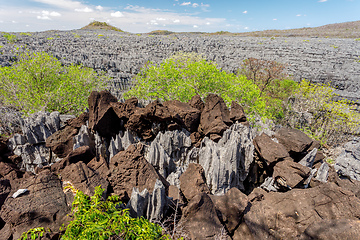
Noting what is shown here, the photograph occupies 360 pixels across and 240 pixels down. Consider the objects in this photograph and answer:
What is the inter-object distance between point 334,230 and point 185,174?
11.2 ft

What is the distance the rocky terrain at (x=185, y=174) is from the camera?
3871 millimetres

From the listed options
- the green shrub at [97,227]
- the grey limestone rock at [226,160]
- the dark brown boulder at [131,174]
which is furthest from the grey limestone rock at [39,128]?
the grey limestone rock at [226,160]

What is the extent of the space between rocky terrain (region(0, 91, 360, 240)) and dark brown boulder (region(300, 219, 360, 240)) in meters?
0.01

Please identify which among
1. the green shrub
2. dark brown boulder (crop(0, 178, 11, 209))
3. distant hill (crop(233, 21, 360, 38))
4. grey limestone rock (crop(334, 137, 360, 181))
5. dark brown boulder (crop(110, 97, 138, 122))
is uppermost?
distant hill (crop(233, 21, 360, 38))

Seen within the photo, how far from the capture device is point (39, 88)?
1297 cm

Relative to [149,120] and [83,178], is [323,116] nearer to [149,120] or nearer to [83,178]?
[149,120]

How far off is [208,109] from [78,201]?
530 cm

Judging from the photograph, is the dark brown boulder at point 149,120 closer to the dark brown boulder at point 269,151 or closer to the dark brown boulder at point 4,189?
the dark brown boulder at point 269,151

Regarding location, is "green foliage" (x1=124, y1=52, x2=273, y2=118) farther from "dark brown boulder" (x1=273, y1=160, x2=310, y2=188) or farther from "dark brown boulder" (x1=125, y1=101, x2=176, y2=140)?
"dark brown boulder" (x1=273, y1=160, x2=310, y2=188)

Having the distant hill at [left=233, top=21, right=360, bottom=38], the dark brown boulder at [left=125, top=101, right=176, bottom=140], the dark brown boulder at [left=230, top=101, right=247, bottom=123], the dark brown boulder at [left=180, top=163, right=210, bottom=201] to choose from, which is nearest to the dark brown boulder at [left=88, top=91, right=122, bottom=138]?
the dark brown boulder at [left=125, top=101, right=176, bottom=140]

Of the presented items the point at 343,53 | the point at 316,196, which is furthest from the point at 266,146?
the point at 343,53

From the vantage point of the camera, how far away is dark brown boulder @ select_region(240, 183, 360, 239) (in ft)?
12.7

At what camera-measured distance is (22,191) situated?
3.96m

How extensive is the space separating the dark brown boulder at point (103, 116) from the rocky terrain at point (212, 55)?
42.2ft
